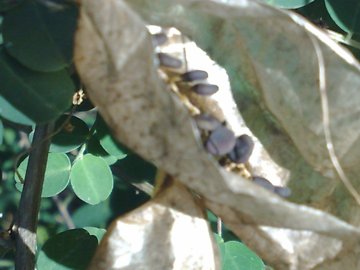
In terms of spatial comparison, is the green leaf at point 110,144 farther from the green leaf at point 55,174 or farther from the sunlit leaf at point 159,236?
the sunlit leaf at point 159,236

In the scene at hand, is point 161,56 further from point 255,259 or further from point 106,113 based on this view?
point 255,259

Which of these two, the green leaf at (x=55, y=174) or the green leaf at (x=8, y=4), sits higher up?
the green leaf at (x=8, y=4)

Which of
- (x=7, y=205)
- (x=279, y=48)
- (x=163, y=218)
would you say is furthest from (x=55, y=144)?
(x=7, y=205)

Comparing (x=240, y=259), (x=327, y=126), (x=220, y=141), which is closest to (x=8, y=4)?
(x=220, y=141)

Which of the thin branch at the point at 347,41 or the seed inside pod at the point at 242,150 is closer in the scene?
the seed inside pod at the point at 242,150

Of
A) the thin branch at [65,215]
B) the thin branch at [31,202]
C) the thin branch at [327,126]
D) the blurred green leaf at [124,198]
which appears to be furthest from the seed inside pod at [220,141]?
the thin branch at [65,215]

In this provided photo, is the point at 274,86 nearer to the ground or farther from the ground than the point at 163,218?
farther from the ground

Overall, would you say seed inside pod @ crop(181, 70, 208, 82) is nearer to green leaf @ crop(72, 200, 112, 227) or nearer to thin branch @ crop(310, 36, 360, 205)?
thin branch @ crop(310, 36, 360, 205)
